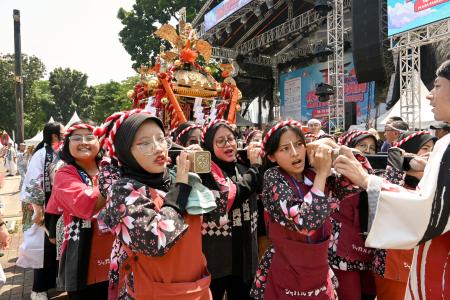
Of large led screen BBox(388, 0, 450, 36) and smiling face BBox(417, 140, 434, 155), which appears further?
large led screen BBox(388, 0, 450, 36)

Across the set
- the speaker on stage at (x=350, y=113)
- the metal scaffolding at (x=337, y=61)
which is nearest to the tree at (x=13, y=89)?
the metal scaffolding at (x=337, y=61)

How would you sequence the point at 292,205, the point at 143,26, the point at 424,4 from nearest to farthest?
1. the point at 292,205
2. the point at 424,4
3. the point at 143,26

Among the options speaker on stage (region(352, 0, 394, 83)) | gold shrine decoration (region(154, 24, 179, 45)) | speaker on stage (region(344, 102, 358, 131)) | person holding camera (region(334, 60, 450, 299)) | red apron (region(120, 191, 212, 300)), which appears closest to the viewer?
person holding camera (region(334, 60, 450, 299))

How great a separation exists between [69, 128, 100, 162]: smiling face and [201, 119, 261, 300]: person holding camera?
890 mm

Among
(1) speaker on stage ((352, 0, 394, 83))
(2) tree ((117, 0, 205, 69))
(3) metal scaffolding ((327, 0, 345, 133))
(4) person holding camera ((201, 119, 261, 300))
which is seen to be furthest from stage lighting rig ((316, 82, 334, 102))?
(2) tree ((117, 0, 205, 69))

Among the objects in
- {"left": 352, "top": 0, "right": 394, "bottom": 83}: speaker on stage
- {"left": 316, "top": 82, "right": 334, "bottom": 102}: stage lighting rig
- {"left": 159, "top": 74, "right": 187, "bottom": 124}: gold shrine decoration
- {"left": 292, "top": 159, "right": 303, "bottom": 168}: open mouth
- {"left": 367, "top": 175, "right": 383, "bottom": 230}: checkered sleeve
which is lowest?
{"left": 367, "top": 175, "right": 383, "bottom": 230}: checkered sleeve

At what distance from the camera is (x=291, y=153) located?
207 centimetres

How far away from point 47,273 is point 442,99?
404 cm

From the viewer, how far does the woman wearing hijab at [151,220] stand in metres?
1.49

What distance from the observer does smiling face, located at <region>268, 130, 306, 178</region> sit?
6.81 ft

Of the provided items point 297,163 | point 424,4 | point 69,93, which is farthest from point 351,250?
point 69,93

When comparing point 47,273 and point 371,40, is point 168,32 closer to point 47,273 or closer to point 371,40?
point 47,273

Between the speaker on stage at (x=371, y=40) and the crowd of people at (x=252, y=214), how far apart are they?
28.3 ft

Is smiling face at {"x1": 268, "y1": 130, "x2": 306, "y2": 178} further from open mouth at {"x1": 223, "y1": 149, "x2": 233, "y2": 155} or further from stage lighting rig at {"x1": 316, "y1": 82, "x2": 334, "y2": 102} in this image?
stage lighting rig at {"x1": 316, "y1": 82, "x2": 334, "y2": 102}
